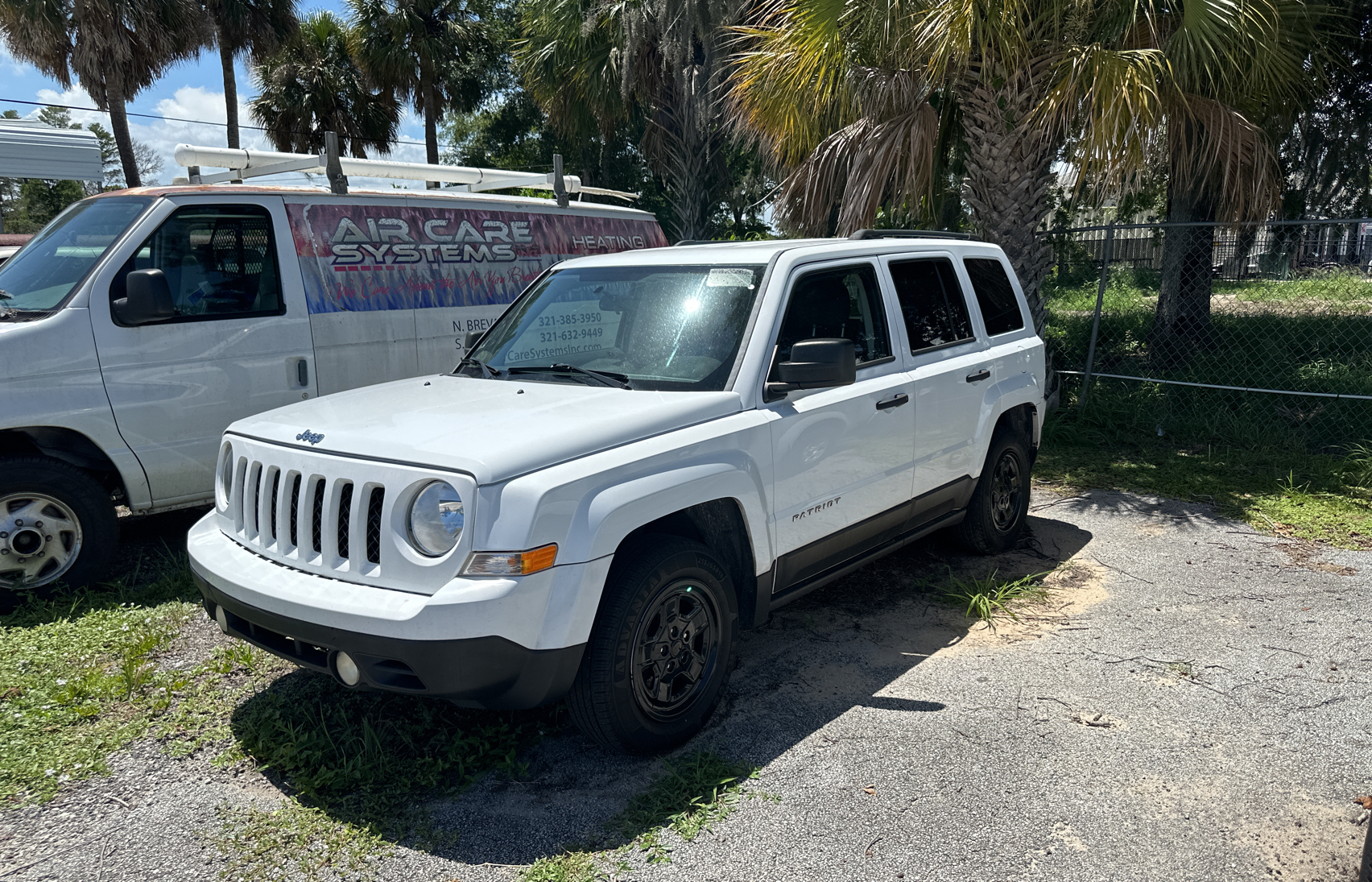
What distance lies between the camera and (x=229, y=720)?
3.94 m

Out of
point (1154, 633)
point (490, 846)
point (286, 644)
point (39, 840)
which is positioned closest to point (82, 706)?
point (39, 840)

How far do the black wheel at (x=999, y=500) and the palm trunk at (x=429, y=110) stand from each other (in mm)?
20804

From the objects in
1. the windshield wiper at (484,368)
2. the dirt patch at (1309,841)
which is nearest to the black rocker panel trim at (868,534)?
the windshield wiper at (484,368)

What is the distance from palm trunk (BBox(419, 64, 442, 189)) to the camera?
24297 millimetres

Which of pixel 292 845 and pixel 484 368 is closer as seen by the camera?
pixel 292 845

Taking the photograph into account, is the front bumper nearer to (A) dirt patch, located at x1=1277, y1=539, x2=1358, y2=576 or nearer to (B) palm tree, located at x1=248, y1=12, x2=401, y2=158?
(A) dirt patch, located at x1=1277, y1=539, x2=1358, y2=576

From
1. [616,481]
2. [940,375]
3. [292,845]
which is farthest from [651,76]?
[292,845]

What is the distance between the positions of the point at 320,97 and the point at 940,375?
23968mm

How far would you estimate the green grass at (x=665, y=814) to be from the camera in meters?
3.00

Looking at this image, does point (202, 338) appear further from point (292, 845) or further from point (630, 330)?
point (292, 845)

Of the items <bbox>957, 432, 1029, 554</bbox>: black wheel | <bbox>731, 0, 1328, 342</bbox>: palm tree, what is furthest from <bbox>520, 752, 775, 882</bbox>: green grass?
<bbox>731, 0, 1328, 342</bbox>: palm tree

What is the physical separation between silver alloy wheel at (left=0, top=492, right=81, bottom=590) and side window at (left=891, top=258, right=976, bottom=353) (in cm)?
437

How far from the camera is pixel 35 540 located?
16.4 feet

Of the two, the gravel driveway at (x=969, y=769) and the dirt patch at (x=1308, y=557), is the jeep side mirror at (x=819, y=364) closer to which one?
the gravel driveway at (x=969, y=769)
